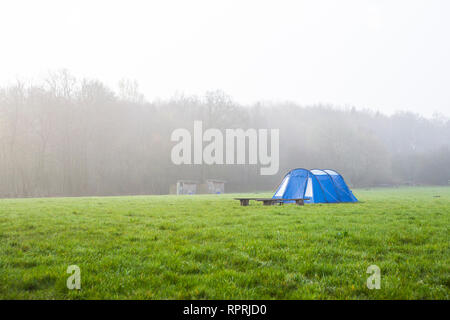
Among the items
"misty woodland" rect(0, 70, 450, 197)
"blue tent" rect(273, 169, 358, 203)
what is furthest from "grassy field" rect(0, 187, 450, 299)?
"misty woodland" rect(0, 70, 450, 197)

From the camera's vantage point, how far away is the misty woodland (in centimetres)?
3753

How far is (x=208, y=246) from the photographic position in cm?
564

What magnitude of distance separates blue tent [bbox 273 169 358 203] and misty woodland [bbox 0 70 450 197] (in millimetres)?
30454

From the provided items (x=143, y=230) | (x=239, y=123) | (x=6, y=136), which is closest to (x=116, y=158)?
(x=6, y=136)

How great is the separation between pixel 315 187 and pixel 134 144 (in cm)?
3660

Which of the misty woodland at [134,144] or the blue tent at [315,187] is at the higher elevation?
the misty woodland at [134,144]

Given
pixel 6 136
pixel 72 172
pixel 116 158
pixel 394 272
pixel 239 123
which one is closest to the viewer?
pixel 394 272

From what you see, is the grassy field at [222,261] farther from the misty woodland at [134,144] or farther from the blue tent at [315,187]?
the misty woodland at [134,144]

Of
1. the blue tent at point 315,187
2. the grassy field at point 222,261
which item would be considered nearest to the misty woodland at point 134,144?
the blue tent at point 315,187

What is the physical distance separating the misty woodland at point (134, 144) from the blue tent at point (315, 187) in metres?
30.5

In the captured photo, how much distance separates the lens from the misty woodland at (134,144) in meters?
37.5
